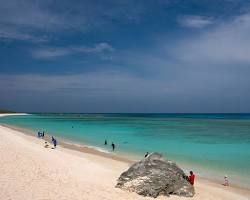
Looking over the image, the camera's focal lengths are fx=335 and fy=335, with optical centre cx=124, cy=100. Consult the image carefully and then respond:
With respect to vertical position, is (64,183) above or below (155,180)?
below

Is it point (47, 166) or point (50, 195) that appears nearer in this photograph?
point (50, 195)

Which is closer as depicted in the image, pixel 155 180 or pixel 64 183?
pixel 155 180

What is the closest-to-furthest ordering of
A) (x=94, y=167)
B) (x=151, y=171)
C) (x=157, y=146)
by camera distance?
(x=151, y=171), (x=94, y=167), (x=157, y=146)

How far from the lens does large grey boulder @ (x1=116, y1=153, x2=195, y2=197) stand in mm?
15242

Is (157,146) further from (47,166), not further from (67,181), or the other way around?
(67,181)

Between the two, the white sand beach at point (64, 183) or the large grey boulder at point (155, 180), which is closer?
the white sand beach at point (64, 183)

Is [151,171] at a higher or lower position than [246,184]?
higher

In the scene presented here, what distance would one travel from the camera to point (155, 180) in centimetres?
1541

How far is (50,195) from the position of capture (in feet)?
44.3

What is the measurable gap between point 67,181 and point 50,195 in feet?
9.26

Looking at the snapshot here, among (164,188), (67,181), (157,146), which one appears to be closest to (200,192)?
(164,188)

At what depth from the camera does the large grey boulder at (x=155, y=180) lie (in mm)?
15242

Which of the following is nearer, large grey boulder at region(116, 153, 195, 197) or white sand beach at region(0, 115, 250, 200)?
white sand beach at region(0, 115, 250, 200)

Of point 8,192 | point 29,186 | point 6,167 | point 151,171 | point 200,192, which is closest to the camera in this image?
point 8,192
